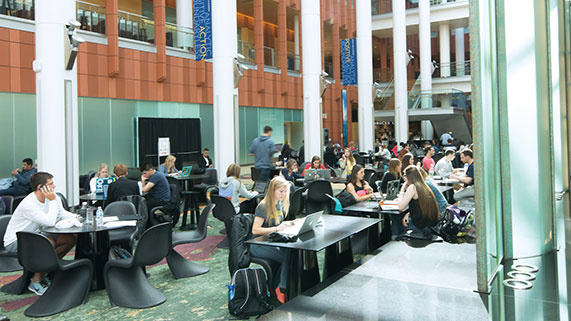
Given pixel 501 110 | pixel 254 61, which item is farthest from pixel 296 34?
pixel 501 110

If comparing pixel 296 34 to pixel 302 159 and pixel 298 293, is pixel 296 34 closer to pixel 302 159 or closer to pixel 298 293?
pixel 302 159

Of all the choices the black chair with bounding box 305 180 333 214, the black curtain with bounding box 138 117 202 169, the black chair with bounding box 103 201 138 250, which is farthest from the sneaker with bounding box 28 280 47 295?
the black curtain with bounding box 138 117 202 169

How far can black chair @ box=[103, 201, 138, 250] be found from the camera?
18.8ft

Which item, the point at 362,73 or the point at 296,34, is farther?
the point at 296,34

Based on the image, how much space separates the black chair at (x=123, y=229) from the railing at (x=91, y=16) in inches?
418

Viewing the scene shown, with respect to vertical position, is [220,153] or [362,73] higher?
[362,73]

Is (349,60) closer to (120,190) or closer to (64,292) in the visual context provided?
(120,190)

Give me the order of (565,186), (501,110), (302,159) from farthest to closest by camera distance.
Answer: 1. (302,159)
2. (565,186)
3. (501,110)

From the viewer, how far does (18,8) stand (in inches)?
520

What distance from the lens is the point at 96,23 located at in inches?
587

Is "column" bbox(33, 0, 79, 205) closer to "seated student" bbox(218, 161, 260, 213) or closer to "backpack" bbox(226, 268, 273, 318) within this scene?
"seated student" bbox(218, 161, 260, 213)

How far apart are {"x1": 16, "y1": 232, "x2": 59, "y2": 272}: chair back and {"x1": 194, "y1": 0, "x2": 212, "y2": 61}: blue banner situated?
11059 millimetres

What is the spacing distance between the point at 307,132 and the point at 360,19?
860cm

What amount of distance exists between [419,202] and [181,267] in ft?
9.67
